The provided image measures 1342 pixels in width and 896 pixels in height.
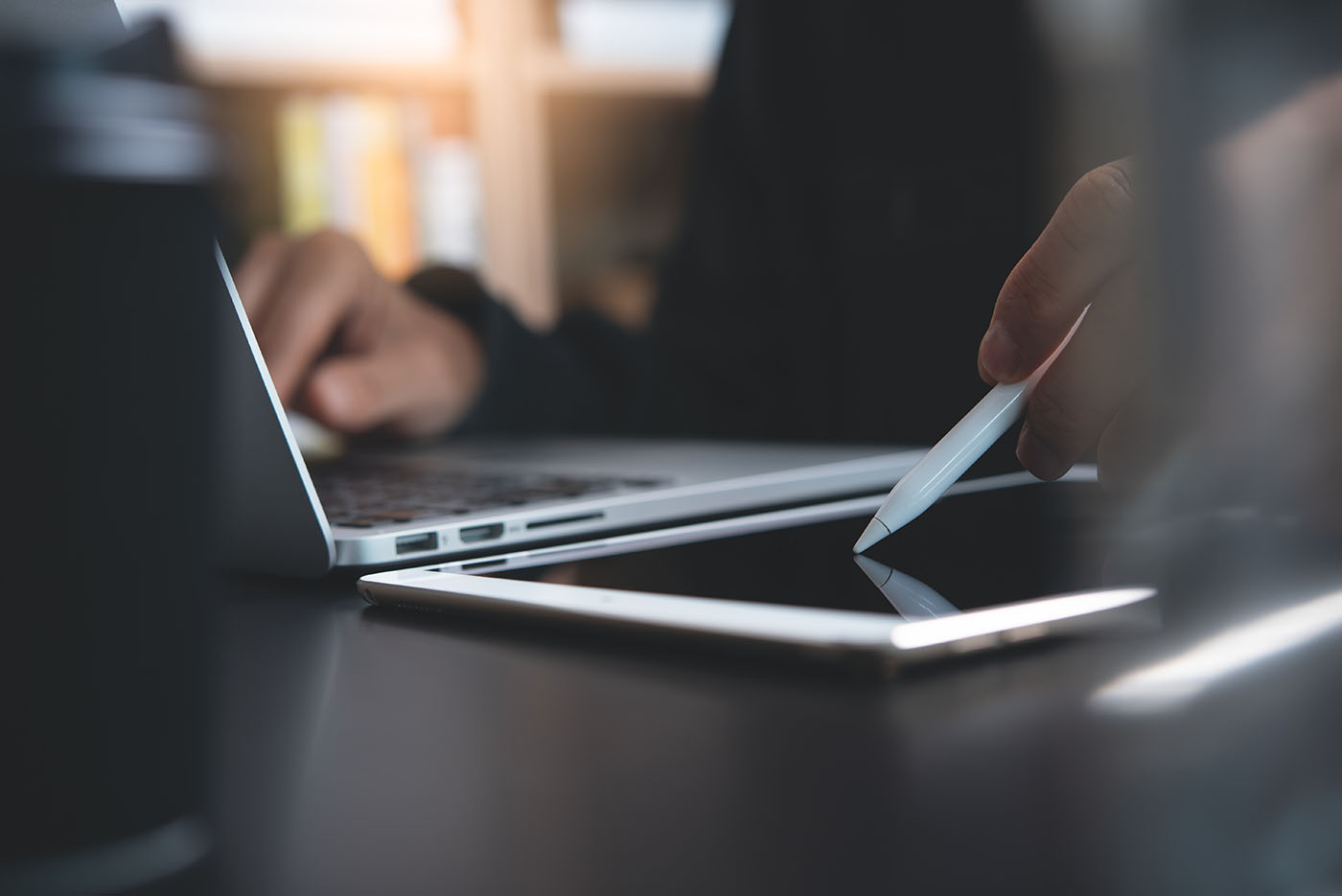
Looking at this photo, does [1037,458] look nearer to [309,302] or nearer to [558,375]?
[309,302]

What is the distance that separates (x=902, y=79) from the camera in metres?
1.14

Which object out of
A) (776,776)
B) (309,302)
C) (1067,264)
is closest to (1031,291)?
(1067,264)

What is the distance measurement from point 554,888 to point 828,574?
0.17 m

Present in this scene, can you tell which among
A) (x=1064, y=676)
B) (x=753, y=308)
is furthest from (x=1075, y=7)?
(x=1064, y=676)

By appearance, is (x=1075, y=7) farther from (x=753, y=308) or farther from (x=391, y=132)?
(x=391, y=132)

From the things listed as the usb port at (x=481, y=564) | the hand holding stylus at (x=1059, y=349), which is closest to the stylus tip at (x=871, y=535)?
the hand holding stylus at (x=1059, y=349)

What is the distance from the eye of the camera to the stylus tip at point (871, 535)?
13.5 inches

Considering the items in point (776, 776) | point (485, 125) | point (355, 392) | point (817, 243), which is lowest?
point (776, 776)

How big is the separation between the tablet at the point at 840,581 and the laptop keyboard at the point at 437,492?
5 cm

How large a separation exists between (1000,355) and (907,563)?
6 centimetres

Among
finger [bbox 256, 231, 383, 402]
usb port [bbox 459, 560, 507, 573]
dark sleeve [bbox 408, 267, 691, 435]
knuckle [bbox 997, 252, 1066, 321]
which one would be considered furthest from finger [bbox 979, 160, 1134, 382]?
dark sleeve [bbox 408, 267, 691, 435]

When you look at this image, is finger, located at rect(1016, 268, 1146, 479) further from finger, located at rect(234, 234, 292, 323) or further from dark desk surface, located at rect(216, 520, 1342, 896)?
finger, located at rect(234, 234, 292, 323)

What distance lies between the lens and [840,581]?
0.98 ft

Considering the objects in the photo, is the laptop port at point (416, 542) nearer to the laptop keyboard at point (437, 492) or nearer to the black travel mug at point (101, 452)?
the laptop keyboard at point (437, 492)
